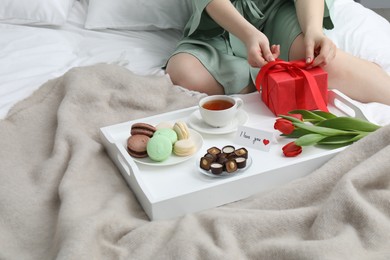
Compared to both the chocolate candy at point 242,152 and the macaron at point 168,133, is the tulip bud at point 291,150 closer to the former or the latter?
the chocolate candy at point 242,152

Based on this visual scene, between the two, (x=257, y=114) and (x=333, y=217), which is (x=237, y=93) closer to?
(x=257, y=114)

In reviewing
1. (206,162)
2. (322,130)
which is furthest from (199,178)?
(322,130)

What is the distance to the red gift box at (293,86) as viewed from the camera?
126cm

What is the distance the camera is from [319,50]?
1361mm

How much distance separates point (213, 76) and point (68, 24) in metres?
0.61

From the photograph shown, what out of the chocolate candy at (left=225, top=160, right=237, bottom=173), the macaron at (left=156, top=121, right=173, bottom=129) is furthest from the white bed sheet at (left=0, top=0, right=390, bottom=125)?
the chocolate candy at (left=225, top=160, right=237, bottom=173)

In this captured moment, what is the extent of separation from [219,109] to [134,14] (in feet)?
2.20

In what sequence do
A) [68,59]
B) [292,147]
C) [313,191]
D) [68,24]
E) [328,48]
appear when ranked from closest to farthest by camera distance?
1. [313,191]
2. [292,147]
3. [328,48]
4. [68,59]
5. [68,24]

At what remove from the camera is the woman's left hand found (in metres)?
1.31

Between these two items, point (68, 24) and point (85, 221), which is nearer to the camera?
point (85, 221)

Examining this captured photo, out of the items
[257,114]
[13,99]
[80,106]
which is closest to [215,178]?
[257,114]

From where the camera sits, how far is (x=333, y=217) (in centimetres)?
89

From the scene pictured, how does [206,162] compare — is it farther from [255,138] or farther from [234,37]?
[234,37]

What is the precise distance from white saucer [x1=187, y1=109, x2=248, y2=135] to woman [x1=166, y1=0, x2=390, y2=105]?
0.15 metres
